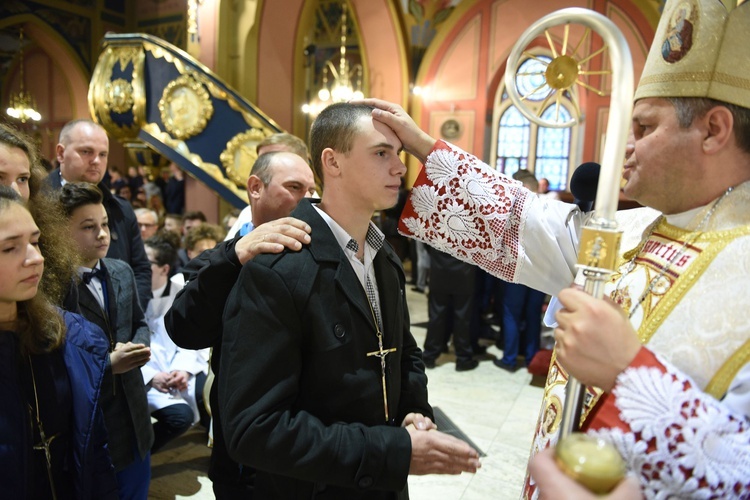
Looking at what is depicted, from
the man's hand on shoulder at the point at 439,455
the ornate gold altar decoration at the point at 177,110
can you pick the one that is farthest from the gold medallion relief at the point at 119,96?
the man's hand on shoulder at the point at 439,455

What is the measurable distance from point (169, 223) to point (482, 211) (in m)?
4.72

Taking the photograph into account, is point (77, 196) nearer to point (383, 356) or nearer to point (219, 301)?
point (219, 301)

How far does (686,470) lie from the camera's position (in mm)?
820

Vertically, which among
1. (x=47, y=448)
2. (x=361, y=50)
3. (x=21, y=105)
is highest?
(x=361, y=50)

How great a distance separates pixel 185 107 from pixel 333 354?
5.22 m

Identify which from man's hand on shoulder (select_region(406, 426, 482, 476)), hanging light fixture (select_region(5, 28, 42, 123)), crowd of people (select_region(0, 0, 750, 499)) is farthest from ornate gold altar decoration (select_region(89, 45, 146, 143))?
hanging light fixture (select_region(5, 28, 42, 123))

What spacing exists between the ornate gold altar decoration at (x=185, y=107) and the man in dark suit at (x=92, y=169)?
271cm

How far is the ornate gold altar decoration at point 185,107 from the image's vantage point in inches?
222

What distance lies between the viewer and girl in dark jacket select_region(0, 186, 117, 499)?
1.46 meters

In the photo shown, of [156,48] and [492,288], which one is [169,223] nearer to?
[156,48]

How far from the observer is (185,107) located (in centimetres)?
570

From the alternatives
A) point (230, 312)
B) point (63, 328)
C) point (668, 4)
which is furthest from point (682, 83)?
point (63, 328)

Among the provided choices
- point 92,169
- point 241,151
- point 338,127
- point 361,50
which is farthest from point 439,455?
point 361,50

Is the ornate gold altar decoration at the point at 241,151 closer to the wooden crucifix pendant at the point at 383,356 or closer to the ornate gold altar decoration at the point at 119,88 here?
the ornate gold altar decoration at the point at 119,88
